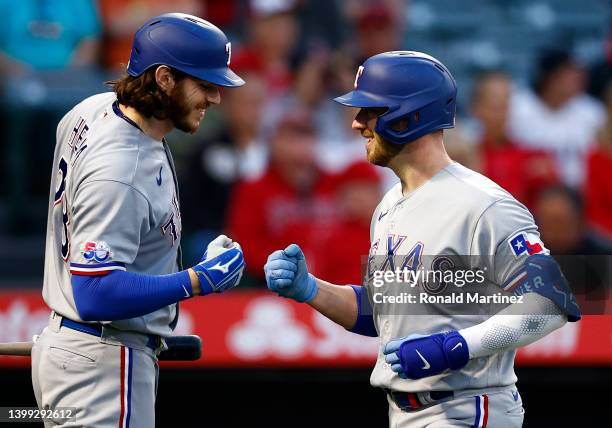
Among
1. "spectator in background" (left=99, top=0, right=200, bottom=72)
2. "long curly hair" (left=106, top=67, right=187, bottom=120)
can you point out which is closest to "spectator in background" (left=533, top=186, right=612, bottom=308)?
"spectator in background" (left=99, top=0, right=200, bottom=72)

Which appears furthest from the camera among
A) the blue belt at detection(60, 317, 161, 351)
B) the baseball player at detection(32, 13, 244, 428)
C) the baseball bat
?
the baseball bat

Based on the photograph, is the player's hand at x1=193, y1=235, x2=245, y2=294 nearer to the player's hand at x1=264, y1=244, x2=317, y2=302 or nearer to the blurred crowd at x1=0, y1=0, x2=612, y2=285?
the player's hand at x1=264, y1=244, x2=317, y2=302

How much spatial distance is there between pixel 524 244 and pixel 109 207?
50.5 inches

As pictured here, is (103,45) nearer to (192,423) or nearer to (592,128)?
(192,423)

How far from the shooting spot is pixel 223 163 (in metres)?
7.13

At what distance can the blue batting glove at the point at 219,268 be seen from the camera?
11.1 feet

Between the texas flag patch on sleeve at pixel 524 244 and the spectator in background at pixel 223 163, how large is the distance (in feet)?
12.7

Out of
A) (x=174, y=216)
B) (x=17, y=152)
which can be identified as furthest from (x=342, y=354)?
(x=174, y=216)

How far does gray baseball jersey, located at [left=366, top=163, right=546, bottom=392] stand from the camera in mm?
3293

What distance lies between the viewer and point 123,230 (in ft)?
Answer: 11.0

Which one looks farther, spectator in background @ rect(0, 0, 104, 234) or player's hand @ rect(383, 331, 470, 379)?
spectator in background @ rect(0, 0, 104, 234)

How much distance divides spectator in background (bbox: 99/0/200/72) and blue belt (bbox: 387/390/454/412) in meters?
4.64

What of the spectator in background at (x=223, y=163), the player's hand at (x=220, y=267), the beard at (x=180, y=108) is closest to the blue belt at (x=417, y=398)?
the player's hand at (x=220, y=267)

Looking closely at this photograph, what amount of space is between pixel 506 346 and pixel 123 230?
123cm
